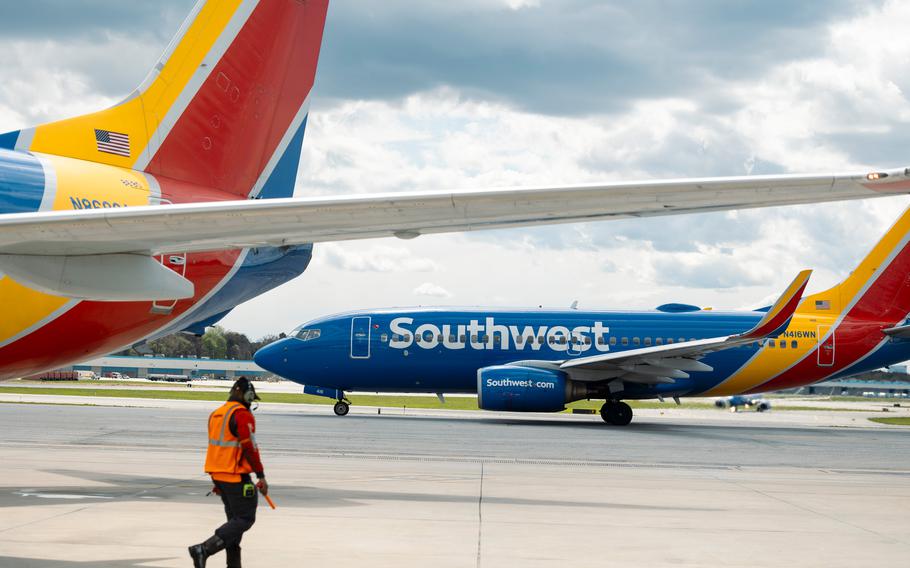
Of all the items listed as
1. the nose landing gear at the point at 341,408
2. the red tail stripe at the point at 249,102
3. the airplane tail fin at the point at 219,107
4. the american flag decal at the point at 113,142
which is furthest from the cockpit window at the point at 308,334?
the american flag decal at the point at 113,142

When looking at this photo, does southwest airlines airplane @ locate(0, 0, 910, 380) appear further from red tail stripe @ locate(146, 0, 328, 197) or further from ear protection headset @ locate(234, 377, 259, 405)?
ear protection headset @ locate(234, 377, 259, 405)

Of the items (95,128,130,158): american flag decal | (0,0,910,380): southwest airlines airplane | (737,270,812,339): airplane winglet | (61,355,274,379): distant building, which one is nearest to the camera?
(0,0,910,380): southwest airlines airplane

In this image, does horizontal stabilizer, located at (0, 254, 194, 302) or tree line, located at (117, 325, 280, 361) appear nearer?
horizontal stabilizer, located at (0, 254, 194, 302)

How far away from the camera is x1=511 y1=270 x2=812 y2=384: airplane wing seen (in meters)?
26.7

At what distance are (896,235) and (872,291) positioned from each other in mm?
1985

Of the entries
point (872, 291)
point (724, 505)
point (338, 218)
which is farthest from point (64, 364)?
point (872, 291)

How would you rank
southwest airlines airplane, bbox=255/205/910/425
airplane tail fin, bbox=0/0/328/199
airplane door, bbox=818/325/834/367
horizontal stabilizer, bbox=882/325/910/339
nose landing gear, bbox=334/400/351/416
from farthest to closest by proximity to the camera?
1. airplane door, bbox=818/325/834/367
2. nose landing gear, bbox=334/400/351/416
3. horizontal stabilizer, bbox=882/325/910/339
4. southwest airlines airplane, bbox=255/205/910/425
5. airplane tail fin, bbox=0/0/328/199

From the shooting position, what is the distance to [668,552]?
8734 mm

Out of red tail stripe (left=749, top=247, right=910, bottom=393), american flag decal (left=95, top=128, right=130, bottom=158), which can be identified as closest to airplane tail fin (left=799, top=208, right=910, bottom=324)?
red tail stripe (left=749, top=247, right=910, bottom=393)

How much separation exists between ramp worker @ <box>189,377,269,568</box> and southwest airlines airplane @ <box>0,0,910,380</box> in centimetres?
176

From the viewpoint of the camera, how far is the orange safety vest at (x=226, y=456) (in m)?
7.25

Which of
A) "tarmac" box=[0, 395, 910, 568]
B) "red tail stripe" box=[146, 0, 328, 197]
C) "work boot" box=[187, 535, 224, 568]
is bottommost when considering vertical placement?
"tarmac" box=[0, 395, 910, 568]

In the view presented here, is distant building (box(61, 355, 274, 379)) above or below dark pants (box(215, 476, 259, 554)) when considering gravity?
above

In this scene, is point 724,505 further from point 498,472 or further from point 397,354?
point 397,354
